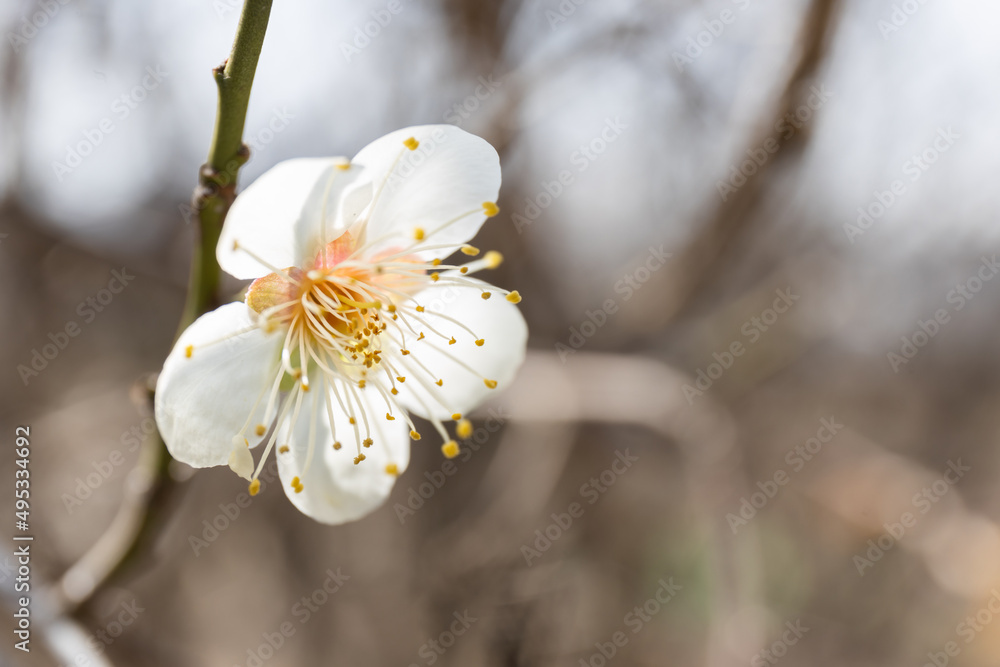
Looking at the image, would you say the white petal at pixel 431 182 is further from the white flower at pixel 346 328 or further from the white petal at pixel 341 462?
the white petal at pixel 341 462

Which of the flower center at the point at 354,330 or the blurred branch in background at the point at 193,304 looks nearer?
the blurred branch in background at the point at 193,304

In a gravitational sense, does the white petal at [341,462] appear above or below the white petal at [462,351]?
below

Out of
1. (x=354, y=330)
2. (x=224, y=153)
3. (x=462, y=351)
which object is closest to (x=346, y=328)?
(x=354, y=330)

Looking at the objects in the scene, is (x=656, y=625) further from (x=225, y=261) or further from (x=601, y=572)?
(x=225, y=261)

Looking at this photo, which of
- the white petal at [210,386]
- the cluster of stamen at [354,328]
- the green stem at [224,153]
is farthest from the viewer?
the cluster of stamen at [354,328]

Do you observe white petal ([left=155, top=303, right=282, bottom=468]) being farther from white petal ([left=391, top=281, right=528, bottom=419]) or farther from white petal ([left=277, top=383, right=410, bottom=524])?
white petal ([left=391, top=281, right=528, bottom=419])

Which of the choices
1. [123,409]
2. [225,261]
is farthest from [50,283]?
[225,261]

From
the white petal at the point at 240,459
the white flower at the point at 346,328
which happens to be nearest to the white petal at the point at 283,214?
the white flower at the point at 346,328
